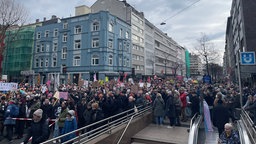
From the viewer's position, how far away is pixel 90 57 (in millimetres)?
35062

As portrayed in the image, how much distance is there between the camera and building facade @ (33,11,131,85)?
34.5 meters

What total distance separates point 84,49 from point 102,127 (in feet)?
102

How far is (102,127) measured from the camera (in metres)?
6.41

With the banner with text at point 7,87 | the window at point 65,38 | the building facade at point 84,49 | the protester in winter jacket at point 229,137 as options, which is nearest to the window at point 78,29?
the building facade at point 84,49

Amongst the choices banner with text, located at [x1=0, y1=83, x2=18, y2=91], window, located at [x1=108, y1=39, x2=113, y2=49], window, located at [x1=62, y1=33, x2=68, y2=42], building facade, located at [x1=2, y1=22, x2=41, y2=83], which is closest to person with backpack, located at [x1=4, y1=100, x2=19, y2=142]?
banner with text, located at [x1=0, y1=83, x2=18, y2=91]

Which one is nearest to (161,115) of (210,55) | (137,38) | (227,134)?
(227,134)

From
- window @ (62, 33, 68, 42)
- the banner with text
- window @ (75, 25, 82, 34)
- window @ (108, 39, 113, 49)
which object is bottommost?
the banner with text

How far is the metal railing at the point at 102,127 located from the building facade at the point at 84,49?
24338 mm

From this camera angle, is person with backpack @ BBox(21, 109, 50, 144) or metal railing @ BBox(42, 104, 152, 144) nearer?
person with backpack @ BBox(21, 109, 50, 144)

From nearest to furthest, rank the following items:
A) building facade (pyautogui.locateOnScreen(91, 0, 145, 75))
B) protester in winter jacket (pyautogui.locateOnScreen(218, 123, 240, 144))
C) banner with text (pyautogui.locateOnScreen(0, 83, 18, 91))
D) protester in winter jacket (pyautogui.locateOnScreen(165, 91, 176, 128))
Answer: protester in winter jacket (pyautogui.locateOnScreen(218, 123, 240, 144))
protester in winter jacket (pyautogui.locateOnScreen(165, 91, 176, 128))
banner with text (pyautogui.locateOnScreen(0, 83, 18, 91))
building facade (pyautogui.locateOnScreen(91, 0, 145, 75))

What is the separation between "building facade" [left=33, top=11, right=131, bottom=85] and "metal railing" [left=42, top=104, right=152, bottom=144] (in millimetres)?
24338

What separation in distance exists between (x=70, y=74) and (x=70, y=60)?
2.78 m

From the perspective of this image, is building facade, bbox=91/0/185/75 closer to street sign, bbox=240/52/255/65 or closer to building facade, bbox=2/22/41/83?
building facade, bbox=2/22/41/83

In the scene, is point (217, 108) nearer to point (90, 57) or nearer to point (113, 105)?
point (113, 105)
